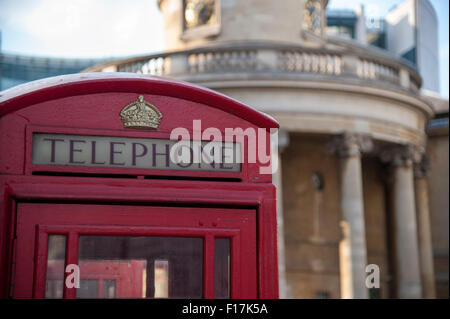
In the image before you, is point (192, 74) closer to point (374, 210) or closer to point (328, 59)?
point (328, 59)

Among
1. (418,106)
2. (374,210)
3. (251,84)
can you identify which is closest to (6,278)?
(251,84)

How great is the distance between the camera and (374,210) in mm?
28797

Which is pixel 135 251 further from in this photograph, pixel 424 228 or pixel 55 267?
pixel 424 228

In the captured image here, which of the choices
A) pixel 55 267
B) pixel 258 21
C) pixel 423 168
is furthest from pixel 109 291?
pixel 423 168

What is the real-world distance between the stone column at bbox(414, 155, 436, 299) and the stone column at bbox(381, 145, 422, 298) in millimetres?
1767

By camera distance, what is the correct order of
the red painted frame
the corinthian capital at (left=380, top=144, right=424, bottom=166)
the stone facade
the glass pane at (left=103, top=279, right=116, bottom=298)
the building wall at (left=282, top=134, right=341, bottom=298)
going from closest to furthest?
the red painted frame, the glass pane at (left=103, top=279, right=116, bottom=298), the stone facade, the corinthian capital at (left=380, top=144, right=424, bottom=166), the building wall at (left=282, top=134, right=341, bottom=298)

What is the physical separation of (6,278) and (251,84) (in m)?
18.6

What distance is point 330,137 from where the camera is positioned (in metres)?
24.5

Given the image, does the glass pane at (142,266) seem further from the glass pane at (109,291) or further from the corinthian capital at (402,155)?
the corinthian capital at (402,155)

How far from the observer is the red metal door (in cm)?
492

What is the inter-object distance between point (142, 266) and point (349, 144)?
19433 millimetres

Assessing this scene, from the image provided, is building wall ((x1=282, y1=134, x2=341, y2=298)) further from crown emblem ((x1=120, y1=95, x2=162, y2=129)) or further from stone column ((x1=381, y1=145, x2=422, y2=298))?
crown emblem ((x1=120, y1=95, x2=162, y2=129))

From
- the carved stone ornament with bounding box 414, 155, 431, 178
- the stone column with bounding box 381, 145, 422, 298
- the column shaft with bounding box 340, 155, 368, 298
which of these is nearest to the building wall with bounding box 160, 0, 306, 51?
the stone column with bounding box 381, 145, 422, 298

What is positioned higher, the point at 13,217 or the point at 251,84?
the point at 251,84
